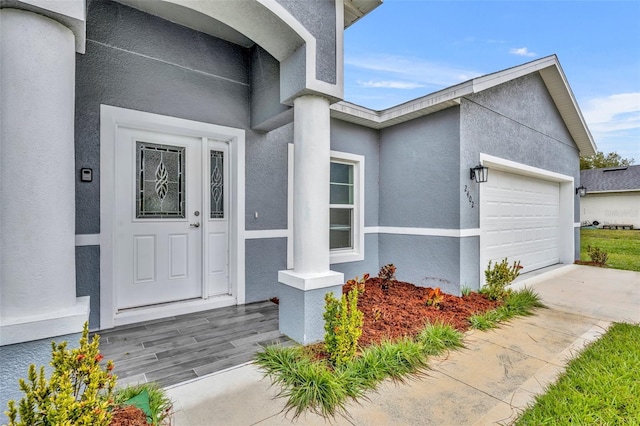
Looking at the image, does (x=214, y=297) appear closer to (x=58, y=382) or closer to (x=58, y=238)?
(x=58, y=238)

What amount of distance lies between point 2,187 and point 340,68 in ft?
10.5

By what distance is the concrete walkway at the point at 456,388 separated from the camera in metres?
2.24

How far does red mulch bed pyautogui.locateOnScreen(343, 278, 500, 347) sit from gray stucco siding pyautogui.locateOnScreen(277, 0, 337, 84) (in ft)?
9.85

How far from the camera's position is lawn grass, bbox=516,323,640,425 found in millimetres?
2188

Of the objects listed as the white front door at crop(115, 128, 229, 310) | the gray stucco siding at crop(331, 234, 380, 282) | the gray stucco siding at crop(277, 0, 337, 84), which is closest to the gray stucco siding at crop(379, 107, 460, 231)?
the gray stucco siding at crop(331, 234, 380, 282)

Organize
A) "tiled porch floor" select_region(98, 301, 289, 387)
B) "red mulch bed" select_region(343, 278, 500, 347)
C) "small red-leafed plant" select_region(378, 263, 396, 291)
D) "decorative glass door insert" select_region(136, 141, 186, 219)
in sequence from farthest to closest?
"small red-leafed plant" select_region(378, 263, 396, 291) < "decorative glass door insert" select_region(136, 141, 186, 219) < "red mulch bed" select_region(343, 278, 500, 347) < "tiled porch floor" select_region(98, 301, 289, 387)

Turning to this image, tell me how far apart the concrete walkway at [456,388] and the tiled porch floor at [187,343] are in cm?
28

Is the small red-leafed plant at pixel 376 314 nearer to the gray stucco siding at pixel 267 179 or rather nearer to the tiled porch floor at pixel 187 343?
the tiled porch floor at pixel 187 343

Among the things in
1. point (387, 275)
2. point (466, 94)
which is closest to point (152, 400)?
point (387, 275)

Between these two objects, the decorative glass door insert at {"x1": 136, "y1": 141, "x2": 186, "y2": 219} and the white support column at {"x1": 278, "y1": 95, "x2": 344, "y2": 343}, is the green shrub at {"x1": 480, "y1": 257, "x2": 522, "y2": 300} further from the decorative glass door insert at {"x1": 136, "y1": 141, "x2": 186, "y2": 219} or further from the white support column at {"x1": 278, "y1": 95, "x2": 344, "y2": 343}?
the decorative glass door insert at {"x1": 136, "y1": 141, "x2": 186, "y2": 219}

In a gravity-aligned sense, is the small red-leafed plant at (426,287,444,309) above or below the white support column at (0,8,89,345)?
below

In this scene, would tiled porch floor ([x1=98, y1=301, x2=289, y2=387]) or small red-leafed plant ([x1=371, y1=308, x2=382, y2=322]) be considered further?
small red-leafed plant ([x1=371, y1=308, x2=382, y2=322])

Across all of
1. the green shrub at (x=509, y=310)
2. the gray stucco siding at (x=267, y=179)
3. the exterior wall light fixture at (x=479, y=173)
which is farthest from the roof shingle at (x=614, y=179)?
the gray stucco siding at (x=267, y=179)

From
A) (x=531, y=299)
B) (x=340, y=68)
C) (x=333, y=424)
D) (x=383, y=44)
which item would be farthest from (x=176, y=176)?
(x=383, y=44)
